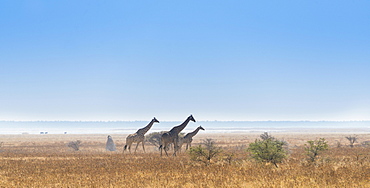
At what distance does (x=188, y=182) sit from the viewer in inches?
498

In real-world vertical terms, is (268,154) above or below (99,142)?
above

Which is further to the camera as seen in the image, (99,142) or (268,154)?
Answer: (99,142)

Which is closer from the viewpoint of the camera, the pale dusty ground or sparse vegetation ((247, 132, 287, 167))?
sparse vegetation ((247, 132, 287, 167))

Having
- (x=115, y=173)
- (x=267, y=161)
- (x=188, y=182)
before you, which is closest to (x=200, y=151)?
(x=267, y=161)

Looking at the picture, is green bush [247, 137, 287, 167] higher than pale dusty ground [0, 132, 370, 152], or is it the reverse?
green bush [247, 137, 287, 167]

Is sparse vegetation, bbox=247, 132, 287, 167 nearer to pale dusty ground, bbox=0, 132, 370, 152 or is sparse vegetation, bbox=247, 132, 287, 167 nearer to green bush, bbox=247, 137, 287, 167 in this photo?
green bush, bbox=247, 137, 287, 167

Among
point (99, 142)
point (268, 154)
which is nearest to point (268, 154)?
point (268, 154)

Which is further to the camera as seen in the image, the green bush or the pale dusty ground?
the pale dusty ground

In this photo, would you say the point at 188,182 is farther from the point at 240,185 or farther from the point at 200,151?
the point at 200,151

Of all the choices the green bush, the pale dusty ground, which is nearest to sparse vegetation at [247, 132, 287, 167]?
the green bush

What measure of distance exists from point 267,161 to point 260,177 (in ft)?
20.4

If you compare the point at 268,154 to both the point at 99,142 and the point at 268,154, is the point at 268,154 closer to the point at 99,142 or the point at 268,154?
the point at 268,154

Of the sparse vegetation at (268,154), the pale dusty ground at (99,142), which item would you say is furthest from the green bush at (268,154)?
the pale dusty ground at (99,142)

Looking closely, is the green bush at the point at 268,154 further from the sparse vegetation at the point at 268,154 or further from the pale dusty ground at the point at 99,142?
the pale dusty ground at the point at 99,142
